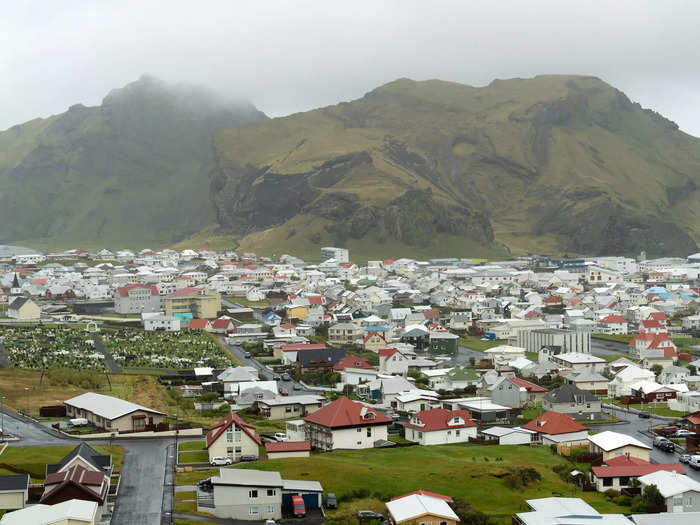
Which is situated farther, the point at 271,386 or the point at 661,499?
the point at 271,386

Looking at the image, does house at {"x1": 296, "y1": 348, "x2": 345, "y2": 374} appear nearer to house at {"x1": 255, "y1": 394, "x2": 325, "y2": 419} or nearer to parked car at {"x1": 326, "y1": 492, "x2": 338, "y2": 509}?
house at {"x1": 255, "y1": 394, "x2": 325, "y2": 419}

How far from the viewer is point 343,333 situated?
3349 inches

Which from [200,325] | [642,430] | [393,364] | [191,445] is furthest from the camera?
[200,325]

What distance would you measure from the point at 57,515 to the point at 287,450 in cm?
1273

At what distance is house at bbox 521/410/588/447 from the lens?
4351 centimetres

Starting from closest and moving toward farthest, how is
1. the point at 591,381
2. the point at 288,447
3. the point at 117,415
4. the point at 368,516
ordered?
1. the point at 368,516
2. the point at 288,447
3. the point at 117,415
4. the point at 591,381

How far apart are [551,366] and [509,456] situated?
86.6 ft

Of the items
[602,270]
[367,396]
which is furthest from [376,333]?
[602,270]

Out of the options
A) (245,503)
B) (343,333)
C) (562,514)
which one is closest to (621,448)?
(562,514)

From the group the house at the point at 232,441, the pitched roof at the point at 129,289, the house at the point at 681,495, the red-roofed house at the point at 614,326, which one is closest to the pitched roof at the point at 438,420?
the house at the point at 232,441

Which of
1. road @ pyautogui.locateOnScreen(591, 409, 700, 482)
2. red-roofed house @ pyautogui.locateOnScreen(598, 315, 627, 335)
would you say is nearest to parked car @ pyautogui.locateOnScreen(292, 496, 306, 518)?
A: road @ pyautogui.locateOnScreen(591, 409, 700, 482)

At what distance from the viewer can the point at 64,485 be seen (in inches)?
1179

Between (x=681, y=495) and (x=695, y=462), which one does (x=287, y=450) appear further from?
(x=695, y=462)

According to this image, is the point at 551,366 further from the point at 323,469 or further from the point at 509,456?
the point at 323,469
